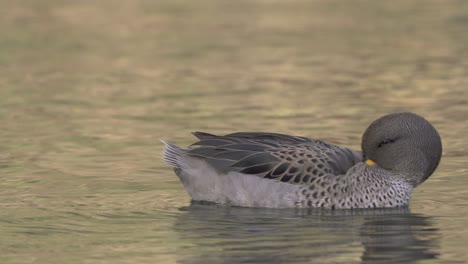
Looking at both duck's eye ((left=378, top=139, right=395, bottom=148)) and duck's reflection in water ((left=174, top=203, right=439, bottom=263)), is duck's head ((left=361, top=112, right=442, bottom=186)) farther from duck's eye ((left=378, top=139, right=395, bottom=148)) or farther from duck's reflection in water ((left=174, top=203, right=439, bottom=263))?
duck's reflection in water ((left=174, top=203, right=439, bottom=263))

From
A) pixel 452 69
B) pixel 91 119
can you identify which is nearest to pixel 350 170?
pixel 91 119

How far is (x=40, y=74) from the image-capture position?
2027 centimetres

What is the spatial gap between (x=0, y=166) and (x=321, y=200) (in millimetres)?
3755

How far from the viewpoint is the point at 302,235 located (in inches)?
406

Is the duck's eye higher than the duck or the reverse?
higher

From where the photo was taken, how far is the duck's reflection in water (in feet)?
31.2

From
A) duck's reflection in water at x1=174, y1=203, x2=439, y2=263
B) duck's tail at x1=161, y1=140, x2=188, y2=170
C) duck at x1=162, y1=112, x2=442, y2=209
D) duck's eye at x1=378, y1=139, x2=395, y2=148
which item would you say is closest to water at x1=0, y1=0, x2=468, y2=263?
duck's reflection in water at x1=174, y1=203, x2=439, y2=263

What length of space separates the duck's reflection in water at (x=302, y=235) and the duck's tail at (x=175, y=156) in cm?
39

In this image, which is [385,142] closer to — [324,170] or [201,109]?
[324,170]

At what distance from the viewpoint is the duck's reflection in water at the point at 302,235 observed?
9.52 metres

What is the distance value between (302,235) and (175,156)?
1957 millimetres

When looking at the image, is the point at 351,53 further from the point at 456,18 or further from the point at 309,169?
the point at 309,169

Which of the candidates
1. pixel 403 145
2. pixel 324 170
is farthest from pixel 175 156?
pixel 403 145

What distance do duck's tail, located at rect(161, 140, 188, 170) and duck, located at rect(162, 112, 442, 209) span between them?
1.7 inches
